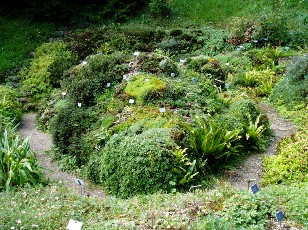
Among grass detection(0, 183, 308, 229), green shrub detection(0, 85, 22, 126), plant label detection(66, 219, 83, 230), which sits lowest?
green shrub detection(0, 85, 22, 126)

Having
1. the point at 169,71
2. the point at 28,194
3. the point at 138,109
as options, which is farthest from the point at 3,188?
the point at 169,71

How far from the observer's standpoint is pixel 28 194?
6664 mm

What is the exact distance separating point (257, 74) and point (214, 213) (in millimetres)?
7232

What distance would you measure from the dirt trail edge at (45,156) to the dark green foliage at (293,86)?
5.29 meters

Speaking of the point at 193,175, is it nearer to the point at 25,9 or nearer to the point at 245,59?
the point at 245,59

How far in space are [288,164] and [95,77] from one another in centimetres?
495

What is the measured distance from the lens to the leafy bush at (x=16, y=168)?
7.75 meters

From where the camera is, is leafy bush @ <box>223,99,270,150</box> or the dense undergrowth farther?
leafy bush @ <box>223,99,270,150</box>

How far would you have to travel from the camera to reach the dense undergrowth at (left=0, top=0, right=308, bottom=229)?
229 inches

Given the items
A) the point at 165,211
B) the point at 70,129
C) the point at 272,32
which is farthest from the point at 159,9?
the point at 165,211

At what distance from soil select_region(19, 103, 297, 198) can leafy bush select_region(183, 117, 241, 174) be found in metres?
0.37

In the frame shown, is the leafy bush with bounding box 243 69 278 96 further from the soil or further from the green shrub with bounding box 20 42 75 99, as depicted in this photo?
the green shrub with bounding box 20 42 75 99

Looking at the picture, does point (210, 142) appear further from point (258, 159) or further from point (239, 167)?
point (258, 159)

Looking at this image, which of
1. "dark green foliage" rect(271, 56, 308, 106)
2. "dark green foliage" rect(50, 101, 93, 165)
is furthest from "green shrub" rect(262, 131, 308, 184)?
"dark green foliage" rect(50, 101, 93, 165)
